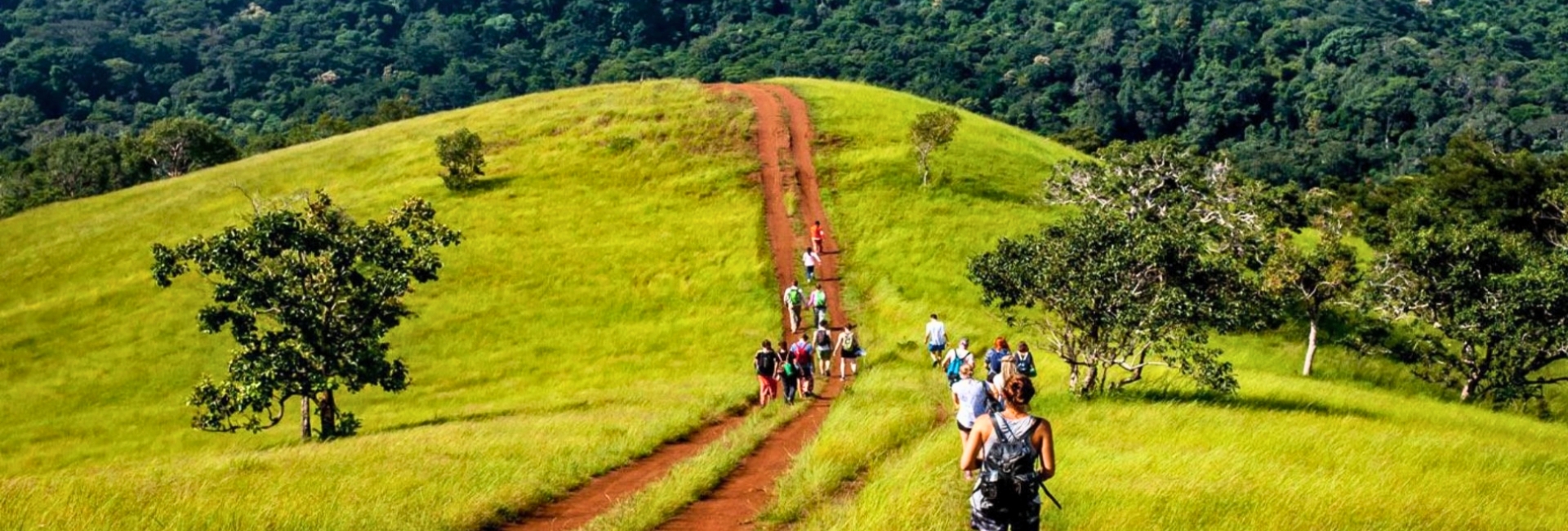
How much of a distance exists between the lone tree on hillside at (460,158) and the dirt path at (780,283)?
15.5 metres

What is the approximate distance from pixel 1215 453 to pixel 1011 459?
7480 mm

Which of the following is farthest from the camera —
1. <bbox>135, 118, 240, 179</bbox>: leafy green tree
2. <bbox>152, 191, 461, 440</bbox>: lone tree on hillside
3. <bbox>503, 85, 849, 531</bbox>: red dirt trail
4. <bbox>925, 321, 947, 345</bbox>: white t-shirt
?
<bbox>135, 118, 240, 179</bbox>: leafy green tree

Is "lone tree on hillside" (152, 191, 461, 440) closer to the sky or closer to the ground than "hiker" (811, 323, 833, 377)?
closer to the sky

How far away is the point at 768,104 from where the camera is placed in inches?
2552

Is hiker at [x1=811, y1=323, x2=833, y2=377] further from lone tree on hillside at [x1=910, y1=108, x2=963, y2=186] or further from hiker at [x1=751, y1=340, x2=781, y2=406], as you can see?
lone tree on hillside at [x1=910, y1=108, x2=963, y2=186]

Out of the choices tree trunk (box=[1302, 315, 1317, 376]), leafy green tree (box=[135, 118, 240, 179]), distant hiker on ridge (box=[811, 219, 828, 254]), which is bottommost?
tree trunk (box=[1302, 315, 1317, 376])

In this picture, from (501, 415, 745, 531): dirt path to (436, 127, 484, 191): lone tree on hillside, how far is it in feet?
118

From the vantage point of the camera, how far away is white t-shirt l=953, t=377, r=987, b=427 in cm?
1415

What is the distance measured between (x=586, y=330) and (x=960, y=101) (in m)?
133

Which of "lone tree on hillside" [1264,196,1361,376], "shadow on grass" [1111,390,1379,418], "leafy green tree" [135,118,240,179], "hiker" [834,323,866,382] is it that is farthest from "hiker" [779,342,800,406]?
"leafy green tree" [135,118,240,179]

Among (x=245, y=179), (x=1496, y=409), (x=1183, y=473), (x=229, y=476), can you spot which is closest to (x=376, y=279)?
(x=229, y=476)

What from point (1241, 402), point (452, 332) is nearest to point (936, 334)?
point (1241, 402)

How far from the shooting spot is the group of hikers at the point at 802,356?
77.6 feet

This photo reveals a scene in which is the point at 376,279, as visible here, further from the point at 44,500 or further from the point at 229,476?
the point at 44,500
